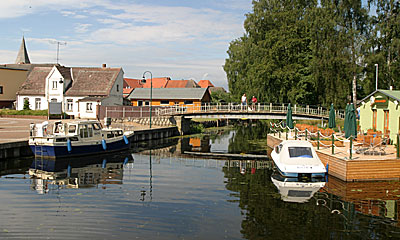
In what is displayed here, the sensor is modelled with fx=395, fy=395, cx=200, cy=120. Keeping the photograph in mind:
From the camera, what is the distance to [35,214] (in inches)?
562

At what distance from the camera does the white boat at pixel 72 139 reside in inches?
1064

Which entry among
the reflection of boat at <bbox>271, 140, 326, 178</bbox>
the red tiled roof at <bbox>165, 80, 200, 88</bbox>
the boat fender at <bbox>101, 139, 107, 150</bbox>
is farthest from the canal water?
the red tiled roof at <bbox>165, 80, 200, 88</bbox>

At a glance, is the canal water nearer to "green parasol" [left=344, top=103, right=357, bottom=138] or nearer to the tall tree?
"green parasol" [left=344, top=103, right=357, bottom=138]

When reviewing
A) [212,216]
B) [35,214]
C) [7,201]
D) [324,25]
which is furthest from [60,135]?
[324,25]

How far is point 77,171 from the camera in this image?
23766 millimetres

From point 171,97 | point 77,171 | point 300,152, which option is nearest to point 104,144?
point 77,171

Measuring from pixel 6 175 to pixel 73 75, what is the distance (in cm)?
4646

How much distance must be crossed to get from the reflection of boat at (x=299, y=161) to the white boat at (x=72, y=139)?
14.6 meters

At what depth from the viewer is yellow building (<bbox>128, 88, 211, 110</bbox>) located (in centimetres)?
7088

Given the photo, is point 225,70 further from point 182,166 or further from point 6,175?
point 6,175

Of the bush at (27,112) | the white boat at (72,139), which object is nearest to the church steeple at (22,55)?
the bush at (27,112)

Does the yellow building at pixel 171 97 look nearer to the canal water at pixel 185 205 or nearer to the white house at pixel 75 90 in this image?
the white house at pixel 75 90

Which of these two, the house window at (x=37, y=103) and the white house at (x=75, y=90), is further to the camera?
the house window at (x=37, y=103)

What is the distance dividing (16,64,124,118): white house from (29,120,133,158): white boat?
28893 millimetres
